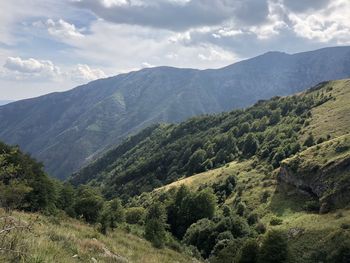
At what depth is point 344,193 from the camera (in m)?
70.6

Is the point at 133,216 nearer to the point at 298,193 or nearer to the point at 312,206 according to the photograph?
the point at 298,193

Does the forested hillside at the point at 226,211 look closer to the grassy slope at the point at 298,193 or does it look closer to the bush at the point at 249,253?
the bush at the point at 249,253

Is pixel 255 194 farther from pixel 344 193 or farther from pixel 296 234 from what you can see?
pixel 296 234

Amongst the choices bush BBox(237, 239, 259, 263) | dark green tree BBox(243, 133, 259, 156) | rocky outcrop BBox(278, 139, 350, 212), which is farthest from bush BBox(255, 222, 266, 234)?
dark green tree BBox(243, 133, 259, 156)

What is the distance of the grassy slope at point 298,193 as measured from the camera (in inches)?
2265

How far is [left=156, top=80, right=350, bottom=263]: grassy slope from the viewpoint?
57.5 meters

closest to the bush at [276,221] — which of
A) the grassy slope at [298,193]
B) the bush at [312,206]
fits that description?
the grassy slope at [298,193]

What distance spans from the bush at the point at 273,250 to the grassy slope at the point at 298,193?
82.2 inches

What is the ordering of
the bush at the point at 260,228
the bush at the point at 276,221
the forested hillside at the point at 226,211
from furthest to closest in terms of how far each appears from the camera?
the bush at the point at 260,228 → the bush at the point at 276,221 → the forested hillside at the point at 226,211

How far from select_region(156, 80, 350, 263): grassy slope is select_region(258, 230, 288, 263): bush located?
209 cm

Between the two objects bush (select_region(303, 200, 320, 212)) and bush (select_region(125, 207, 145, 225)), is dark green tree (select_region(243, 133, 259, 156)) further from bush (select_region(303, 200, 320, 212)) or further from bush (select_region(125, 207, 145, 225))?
bush (select_region(303, 200, 320, 212))

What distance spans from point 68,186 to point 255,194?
46.9 m

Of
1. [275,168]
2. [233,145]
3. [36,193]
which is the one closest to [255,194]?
[275,168]

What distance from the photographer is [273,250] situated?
152 feet
